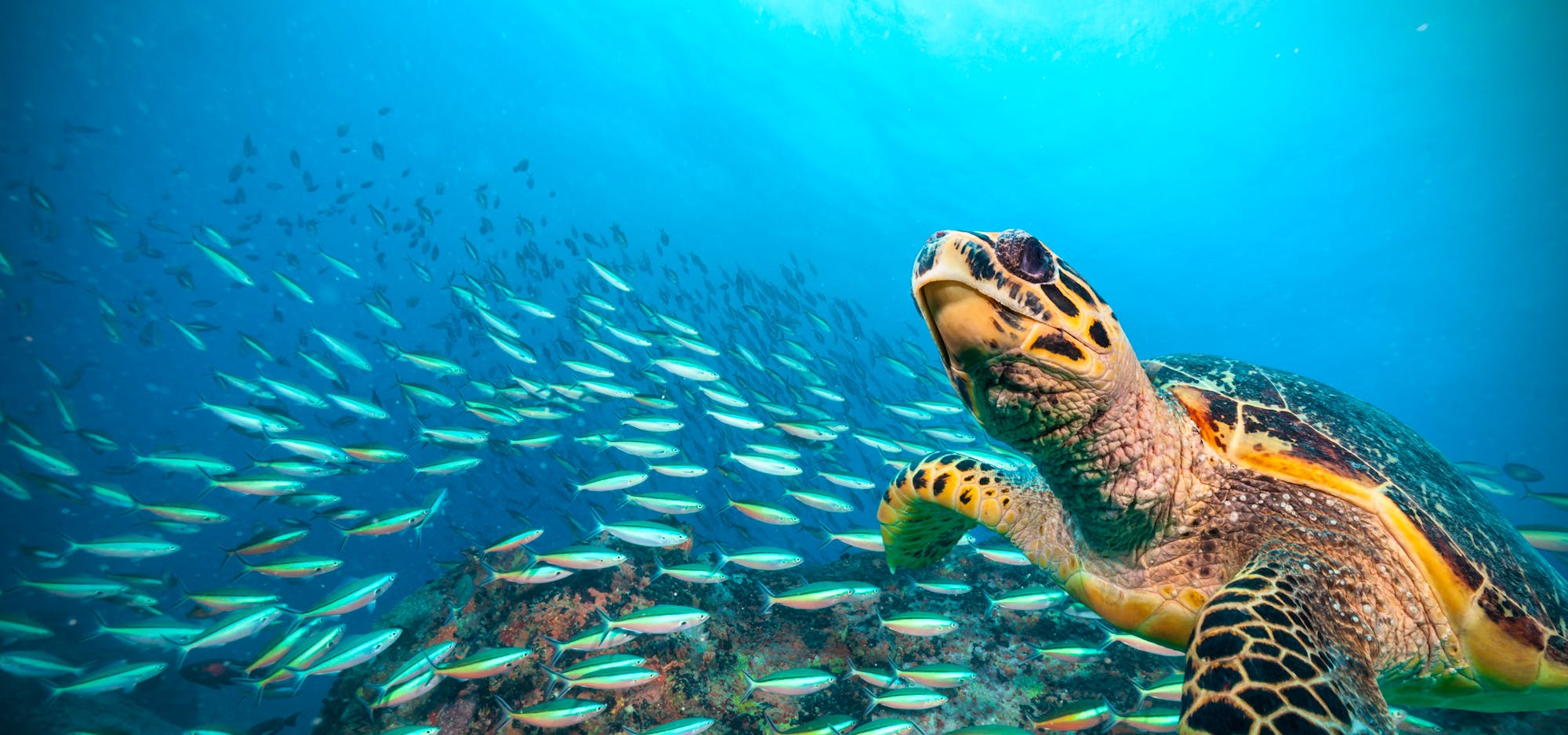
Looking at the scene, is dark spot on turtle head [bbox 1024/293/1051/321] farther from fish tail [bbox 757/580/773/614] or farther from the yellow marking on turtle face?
fish tail [bbox 757/580/773/614]

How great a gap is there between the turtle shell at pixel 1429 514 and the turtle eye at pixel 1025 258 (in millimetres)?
1089

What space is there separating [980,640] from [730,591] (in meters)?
1.68

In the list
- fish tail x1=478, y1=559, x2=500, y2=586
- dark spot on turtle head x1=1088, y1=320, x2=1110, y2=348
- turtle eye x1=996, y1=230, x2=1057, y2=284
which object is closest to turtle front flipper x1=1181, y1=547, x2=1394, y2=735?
dark spot on turtle head x1=1088, y1=320, x2=1110, y2=348

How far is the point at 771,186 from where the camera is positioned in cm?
4234

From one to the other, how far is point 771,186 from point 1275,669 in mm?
43686

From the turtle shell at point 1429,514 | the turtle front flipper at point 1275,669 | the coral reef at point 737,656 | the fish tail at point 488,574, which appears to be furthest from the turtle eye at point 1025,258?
the fish tail at point 488,574

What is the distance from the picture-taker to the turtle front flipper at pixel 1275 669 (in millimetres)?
1071

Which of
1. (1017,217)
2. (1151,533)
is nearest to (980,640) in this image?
(1151,533)

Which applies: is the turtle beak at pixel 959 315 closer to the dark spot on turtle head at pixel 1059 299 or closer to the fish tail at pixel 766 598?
the dark spot on turtle head at pixel 1059 299

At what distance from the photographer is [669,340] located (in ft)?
24.3

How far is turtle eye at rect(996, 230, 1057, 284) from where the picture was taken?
4.39 feet

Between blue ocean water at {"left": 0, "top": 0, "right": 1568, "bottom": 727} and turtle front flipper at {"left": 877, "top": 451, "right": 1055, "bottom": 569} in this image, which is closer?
turtle front flipper at {"left": 877, "top": 451, "right": 1055, "bottom": 569}

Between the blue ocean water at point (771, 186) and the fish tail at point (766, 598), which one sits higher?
the blue ocean water at point (771, 186)

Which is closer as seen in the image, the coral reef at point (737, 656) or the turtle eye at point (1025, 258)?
the turtle eye at point (1025, 258)
